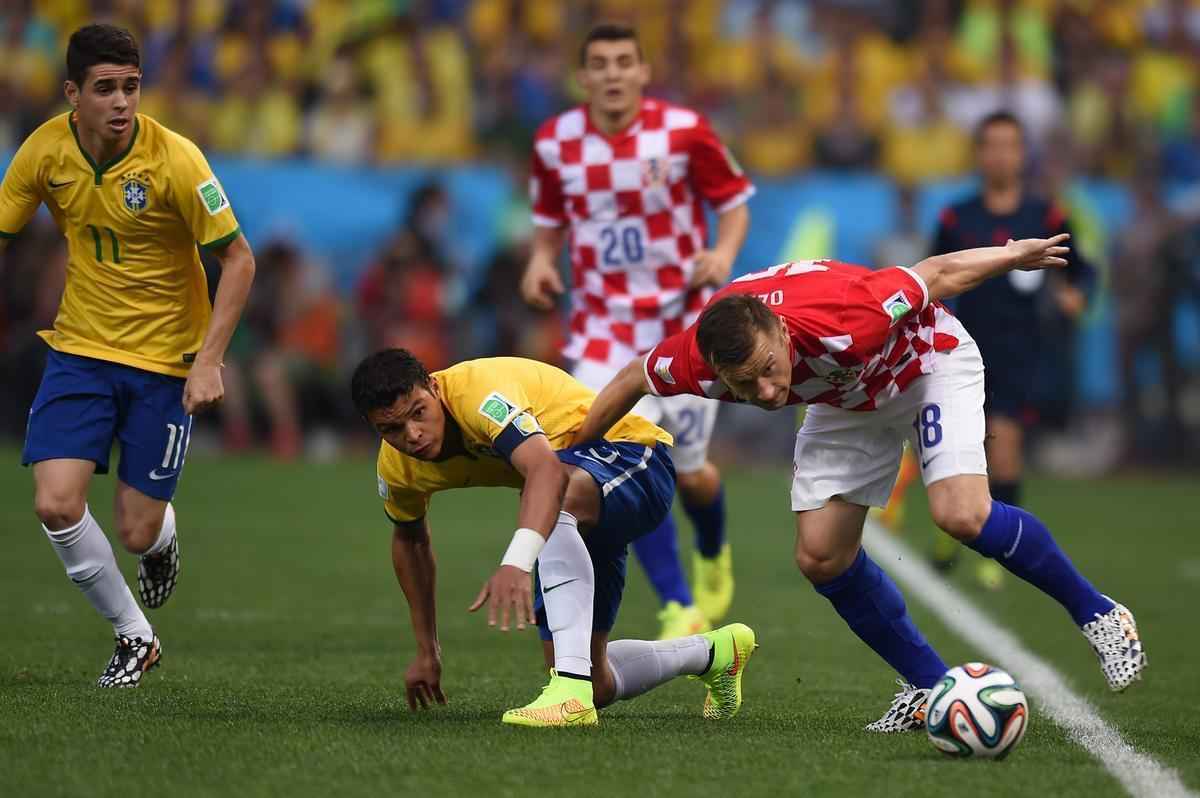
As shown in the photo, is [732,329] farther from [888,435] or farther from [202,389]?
[202,389]

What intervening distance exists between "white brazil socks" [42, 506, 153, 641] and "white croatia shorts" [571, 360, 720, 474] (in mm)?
2461

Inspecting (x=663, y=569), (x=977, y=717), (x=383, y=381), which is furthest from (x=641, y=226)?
(x=977, y=717)

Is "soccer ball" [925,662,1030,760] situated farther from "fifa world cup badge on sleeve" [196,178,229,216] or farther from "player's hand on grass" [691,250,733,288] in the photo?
"player's hand on grass" [691,250,733,288]

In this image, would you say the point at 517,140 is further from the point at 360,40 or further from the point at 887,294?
the point at 887,294

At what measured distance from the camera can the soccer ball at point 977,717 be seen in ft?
16.6

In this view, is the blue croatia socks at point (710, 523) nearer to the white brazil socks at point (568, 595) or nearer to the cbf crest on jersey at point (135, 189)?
the white brazil socks at point (568, 595)

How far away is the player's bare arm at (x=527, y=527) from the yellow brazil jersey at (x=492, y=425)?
10 cm

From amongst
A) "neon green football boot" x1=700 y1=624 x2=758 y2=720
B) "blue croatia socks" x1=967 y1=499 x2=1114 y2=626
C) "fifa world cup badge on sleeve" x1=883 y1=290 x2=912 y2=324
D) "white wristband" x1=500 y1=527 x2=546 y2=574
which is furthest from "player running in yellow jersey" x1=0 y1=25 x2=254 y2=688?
"blue croatia socks" x1=967 y1=499 x2=1114 y2=626

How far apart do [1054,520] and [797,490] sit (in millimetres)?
7871

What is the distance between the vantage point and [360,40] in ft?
59.7

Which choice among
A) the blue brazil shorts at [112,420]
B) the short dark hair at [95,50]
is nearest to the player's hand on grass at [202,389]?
the blue brazil shorts at [112,420]

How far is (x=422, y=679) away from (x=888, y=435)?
1671mm

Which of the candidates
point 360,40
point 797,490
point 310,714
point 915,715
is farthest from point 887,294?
point 360,40

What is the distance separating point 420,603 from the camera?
19.3 feet
